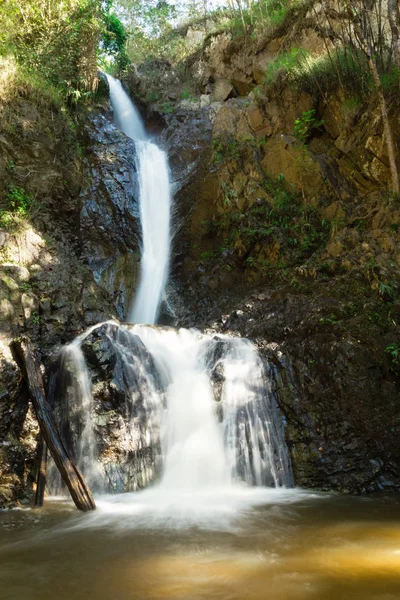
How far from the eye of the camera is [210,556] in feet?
11.4

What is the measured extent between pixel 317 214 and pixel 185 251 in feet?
11.4

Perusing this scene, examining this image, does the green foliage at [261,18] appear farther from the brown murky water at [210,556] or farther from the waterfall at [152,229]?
the brown murky water at [210,556]

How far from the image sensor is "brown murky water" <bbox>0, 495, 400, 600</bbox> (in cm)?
279

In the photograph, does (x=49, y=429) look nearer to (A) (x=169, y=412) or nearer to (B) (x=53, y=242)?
(A) (x=169, y=412)

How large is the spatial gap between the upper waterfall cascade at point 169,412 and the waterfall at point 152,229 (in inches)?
99.6

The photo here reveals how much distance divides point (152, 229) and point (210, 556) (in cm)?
949

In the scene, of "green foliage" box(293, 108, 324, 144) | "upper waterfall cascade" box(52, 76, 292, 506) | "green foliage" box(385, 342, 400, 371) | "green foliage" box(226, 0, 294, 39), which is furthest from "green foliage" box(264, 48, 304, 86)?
"green foliage" box(385, 342, 400, 371)

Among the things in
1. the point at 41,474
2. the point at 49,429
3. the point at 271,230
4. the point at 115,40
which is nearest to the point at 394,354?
the point at 271,230

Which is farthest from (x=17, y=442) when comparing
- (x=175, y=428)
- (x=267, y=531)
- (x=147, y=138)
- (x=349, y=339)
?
(x=147, y=138)

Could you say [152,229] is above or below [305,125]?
below

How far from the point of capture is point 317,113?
10.9m

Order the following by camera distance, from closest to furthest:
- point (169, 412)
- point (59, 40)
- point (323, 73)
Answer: point (169, 412) → point (323, 73) → point (59, 40)

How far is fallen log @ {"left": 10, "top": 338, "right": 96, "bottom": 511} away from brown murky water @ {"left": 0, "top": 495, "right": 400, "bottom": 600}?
0.32 m

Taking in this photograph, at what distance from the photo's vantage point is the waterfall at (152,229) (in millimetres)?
10648
